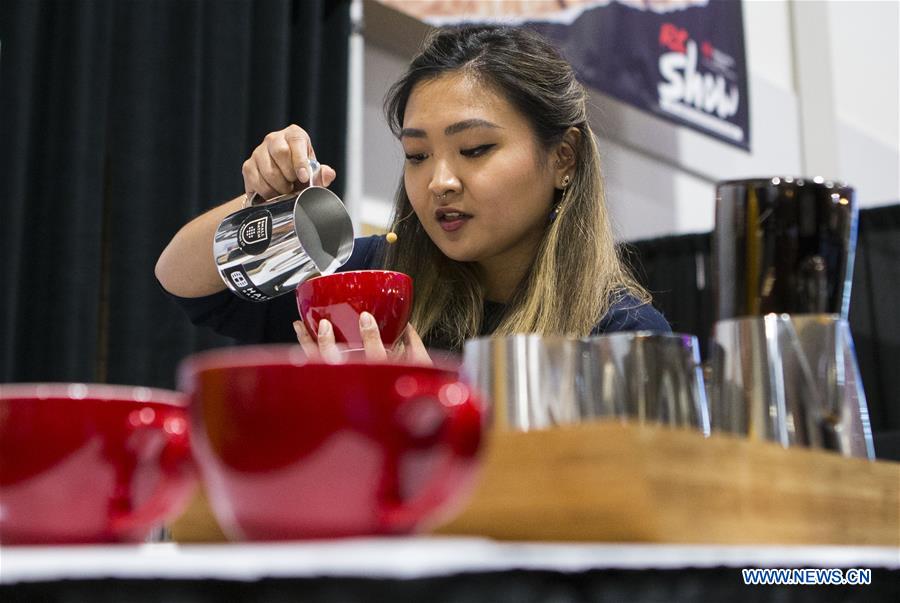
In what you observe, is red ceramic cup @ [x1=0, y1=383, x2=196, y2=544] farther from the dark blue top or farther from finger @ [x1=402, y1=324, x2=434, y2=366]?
the dark blue top

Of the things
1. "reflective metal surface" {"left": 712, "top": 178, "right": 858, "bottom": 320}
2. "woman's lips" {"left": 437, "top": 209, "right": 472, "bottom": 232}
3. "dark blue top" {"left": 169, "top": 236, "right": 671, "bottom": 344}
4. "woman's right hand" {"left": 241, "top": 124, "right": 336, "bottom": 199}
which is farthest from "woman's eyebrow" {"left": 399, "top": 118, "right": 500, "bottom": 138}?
"reflective metal surface" {"left": 712, "top": 178, "right": 858, "bottom": 320}

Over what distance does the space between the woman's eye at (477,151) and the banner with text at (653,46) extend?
1588 millimetres

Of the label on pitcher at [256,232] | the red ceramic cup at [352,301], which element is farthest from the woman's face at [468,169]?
the red ceramic cup at [352,301]

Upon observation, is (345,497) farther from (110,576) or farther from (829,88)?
(829,88)

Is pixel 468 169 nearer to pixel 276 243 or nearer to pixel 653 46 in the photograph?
pixel 276 243

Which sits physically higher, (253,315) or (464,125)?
(464,125)

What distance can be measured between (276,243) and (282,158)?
120 millimetres

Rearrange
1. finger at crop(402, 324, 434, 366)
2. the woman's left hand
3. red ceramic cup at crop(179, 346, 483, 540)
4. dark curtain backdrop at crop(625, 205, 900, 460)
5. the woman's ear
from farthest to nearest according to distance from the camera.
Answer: dark curtain backdrop at crop(625, 205, 900, 460)
the woman's ear
finger at crop(402, 324, 434, 366)
the woman's left hand
red ceramic cup at crop(179, 346, 483, 540)

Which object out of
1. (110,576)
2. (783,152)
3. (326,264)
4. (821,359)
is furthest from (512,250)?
(783,152)

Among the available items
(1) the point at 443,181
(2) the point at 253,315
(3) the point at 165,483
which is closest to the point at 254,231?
(1) the point at 443,181

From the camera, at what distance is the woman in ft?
4.74

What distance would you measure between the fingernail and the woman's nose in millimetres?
610

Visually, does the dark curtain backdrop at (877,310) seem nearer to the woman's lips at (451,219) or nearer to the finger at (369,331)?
the woman's lips at (451,219)

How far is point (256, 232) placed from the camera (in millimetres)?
1021
